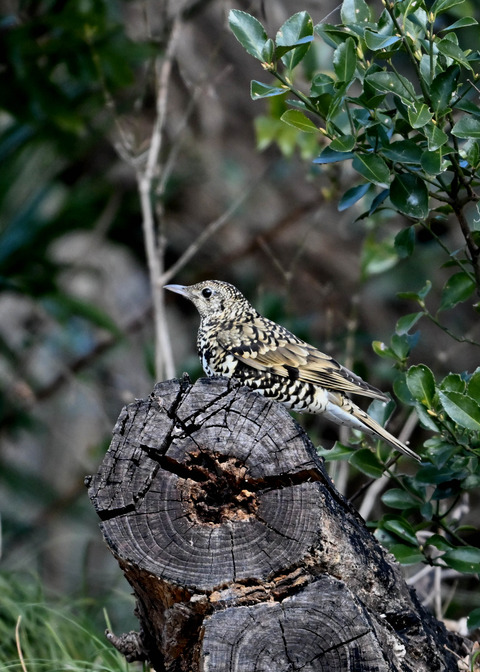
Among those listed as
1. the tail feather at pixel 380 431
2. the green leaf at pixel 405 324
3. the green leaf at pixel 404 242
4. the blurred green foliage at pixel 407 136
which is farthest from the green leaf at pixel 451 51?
the tail feather at pixel 380 431

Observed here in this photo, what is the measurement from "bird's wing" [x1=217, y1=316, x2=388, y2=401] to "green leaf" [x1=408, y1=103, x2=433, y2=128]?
4.32 feet

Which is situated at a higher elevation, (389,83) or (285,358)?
(389,83)

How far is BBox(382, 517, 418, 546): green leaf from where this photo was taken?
3174mm

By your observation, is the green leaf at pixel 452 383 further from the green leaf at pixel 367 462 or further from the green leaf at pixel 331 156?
the green leaf at pixel 331 156

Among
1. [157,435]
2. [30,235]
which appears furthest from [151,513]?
[30,235]

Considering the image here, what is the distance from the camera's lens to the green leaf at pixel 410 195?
2.89 meters

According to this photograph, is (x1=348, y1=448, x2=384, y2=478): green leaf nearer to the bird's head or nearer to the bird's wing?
the bird's wing

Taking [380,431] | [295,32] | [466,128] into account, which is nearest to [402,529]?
[380,431]

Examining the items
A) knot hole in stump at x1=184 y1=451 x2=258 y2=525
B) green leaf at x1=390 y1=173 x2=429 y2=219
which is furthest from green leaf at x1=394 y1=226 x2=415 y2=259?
knot hole in stump at x1=184 y1=451 x2=258 y2=525

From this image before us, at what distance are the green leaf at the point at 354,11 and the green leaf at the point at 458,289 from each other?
3.28 feet

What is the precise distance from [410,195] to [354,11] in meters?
0.60

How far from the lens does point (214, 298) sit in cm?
421

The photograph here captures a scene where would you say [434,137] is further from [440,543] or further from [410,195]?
[440,543]

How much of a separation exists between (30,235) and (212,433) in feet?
13.3
